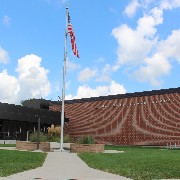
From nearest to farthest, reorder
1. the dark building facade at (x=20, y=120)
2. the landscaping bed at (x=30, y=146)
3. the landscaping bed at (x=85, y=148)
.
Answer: the landscaping bed at (x=85, y=148)
the landscaping bed at (x=30, y=146)
the dark building facade at (x=20, y=120)

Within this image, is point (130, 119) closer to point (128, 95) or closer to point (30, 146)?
point (128, 95)

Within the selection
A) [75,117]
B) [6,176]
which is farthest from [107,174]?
[75,117]

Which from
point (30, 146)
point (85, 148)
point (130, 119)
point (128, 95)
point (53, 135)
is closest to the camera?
point (85, 148)

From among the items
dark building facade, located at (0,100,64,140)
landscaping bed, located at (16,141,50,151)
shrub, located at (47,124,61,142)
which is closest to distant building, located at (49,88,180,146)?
dark building facade, located at (0,100,64,140)

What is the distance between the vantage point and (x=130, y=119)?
51.4m

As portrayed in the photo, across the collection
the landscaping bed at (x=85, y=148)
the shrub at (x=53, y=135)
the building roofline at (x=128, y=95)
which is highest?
the building roofline at (x=128, y=95)

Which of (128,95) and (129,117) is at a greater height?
(128,95)

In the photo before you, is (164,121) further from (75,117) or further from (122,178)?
(122,178)

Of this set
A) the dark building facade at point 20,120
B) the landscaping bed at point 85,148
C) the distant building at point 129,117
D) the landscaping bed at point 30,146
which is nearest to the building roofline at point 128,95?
A: the distant building at point 129,117

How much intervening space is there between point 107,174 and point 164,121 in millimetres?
34664

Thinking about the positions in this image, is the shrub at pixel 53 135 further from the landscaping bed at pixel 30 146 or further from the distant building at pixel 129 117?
the distant building at pixel 129 117

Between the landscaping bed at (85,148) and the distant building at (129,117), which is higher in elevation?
the distant building at (129,117)

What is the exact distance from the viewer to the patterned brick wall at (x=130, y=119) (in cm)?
4709

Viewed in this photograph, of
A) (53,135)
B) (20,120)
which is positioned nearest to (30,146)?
(53,135)
